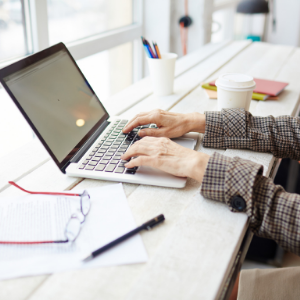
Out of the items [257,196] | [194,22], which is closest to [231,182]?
[257,196]

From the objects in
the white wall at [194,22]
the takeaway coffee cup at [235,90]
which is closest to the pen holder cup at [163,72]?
the takeaway coffee cup at [235,90]

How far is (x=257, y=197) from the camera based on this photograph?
60 cm

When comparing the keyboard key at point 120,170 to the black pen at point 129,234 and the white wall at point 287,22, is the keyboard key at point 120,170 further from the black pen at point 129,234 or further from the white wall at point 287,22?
the white wall at point 287,22

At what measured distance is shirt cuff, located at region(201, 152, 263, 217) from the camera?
1.94 feet

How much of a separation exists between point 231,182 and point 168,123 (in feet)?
1.00

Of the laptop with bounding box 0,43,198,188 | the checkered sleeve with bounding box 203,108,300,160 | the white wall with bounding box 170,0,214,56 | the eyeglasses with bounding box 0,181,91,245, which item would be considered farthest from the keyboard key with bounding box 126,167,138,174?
the white wall with bounding box 170,0,214,56

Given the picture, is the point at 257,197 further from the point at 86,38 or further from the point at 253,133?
the point at 86,38

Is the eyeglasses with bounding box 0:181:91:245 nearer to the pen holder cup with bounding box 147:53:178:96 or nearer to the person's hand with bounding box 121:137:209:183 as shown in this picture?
the person's hand with bounding box 121:137:209:183

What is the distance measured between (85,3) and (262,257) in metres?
1.45

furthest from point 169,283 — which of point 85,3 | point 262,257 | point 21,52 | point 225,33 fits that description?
point 225,33

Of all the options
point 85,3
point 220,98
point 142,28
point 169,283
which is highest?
point 85,3

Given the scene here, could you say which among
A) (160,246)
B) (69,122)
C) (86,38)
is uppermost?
(86,38)

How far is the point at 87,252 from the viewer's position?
501 mm

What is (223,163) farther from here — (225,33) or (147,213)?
(225,33)
